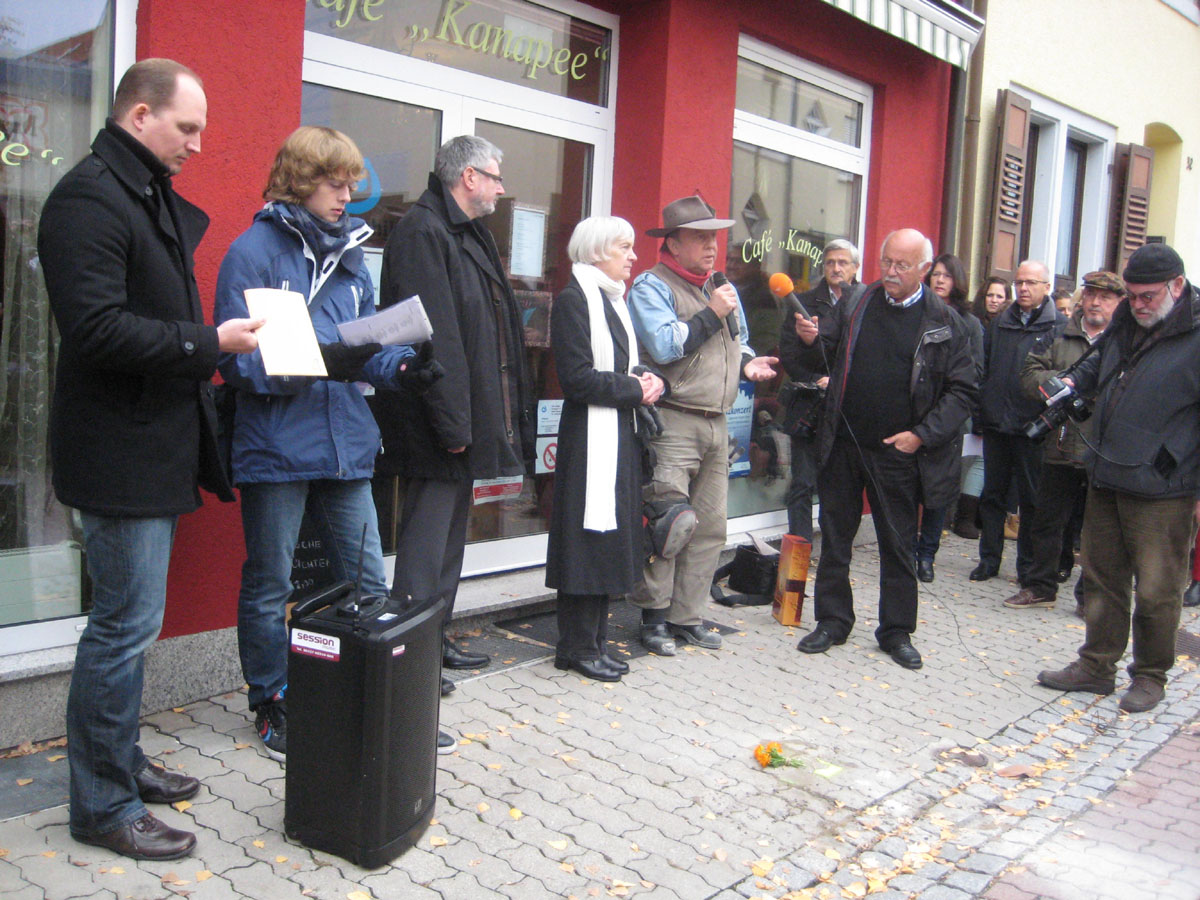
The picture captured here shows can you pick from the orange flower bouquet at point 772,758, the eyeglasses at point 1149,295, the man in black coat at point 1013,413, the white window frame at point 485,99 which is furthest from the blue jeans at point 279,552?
the man in black coat at point 1013,413

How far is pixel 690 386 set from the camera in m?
5.20

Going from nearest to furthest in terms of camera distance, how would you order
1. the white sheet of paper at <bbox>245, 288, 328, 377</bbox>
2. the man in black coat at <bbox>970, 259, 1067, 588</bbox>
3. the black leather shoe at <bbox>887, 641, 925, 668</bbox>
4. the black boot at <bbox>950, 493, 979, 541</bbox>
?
1. the white sheet of paper at <bbox>245, 288, 328, 377</bbox>
2. the black leather shoe at <bbox>887, 641, 925, 668</bbox>
3. the man in black coat at <bbox>970, 259, 1067, 588</bbox>
4. the black boot at <bbox>950, 493, 979, 541</bbox>

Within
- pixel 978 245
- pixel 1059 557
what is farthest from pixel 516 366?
pixel 978 245

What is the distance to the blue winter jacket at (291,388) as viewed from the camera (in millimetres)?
3473

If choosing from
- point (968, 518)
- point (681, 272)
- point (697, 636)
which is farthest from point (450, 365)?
point (968, 518)

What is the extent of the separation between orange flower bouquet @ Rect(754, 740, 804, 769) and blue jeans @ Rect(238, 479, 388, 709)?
1507 mm

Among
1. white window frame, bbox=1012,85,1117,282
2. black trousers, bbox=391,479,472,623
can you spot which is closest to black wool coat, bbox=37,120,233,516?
black trousers, bbox=391,479,472,623

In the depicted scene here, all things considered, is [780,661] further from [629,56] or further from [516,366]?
[629,56]

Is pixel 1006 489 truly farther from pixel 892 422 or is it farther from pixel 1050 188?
pixel 1050 188

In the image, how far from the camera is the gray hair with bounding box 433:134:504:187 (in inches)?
164

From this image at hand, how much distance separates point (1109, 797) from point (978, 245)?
6194 mm

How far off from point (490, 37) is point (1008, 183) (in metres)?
5.45

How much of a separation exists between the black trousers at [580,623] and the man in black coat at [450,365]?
712mm

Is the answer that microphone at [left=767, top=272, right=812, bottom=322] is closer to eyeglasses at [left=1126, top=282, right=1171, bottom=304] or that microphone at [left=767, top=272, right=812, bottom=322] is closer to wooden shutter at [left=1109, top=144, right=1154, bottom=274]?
eyeglasses at [left=1126, top=282, right=1171, bottom=304]
